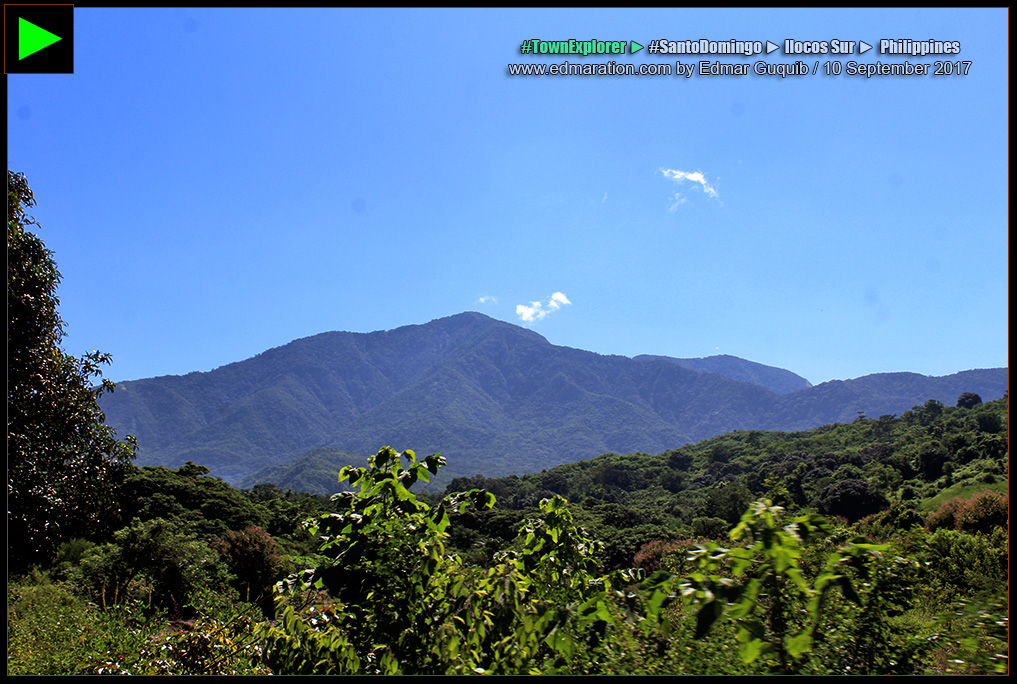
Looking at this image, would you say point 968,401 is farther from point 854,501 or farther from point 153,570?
point 153,570

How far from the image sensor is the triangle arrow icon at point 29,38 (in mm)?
2720

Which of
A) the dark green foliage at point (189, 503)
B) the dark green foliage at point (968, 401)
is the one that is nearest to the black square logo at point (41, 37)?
the dark green foliage at point (189, 503)

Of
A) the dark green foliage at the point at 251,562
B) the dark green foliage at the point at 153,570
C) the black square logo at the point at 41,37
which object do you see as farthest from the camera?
the dark green foliage at the point at 251,562

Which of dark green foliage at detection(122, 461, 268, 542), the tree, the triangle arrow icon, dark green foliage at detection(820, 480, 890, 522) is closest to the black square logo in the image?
the triangle arrow icon

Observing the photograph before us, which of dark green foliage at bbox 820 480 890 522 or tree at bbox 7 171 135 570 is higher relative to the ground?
tree at bbox 7 171 135 570

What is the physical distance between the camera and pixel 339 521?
226 cm

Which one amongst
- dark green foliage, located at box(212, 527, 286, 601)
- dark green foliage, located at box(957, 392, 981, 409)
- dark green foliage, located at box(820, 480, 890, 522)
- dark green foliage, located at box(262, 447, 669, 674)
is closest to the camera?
dark green foliage, located at box(262, 447, 669, 674)

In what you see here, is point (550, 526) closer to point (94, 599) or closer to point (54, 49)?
point (54, 49)

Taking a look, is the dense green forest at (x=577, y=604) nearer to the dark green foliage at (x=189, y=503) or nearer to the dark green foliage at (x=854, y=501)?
the dark green foliage at (x=189, y=503)

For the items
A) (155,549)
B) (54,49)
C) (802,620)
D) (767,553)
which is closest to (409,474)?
(767,553)

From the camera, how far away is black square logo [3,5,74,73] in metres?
2.71

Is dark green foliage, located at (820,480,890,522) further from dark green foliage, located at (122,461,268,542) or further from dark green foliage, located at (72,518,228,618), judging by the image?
dark green foliage, located at (122,461,268,542)

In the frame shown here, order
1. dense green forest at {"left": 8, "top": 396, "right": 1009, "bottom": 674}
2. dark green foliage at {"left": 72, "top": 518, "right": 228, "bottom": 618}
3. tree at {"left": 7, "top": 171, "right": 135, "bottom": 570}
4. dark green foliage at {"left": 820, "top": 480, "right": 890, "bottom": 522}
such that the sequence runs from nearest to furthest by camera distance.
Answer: dense green forest at {"left": 8, "top": 396, "right": 1009, "bottom": 674} < tree at {"left": 7, "top": 171, "right": 135, "bottom": 570} < dark green foliage at {"left": 72, "top": 518, "right": 228, "bottom": 618} < dark green foliage at {"left": 820, "top": 480, "right": 890, "bottom": 522}

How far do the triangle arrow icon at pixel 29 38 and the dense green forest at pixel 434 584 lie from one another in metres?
2.79
